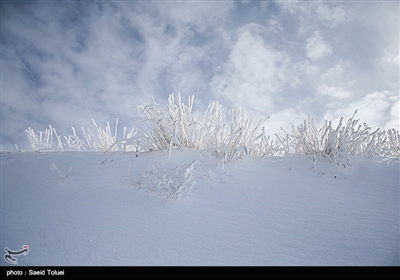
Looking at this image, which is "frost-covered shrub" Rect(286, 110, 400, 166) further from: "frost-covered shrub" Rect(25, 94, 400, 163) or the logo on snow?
the logo on snow

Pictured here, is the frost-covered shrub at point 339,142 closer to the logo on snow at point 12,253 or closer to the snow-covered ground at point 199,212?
the snow-covered ground at point 199,212

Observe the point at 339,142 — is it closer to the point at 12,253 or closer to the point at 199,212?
the point at 199,212

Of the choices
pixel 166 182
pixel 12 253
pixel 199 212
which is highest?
pixel 166 182

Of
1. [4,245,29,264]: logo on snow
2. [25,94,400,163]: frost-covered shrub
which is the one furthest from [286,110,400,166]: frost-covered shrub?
[4,245,29,264]: logo on snow

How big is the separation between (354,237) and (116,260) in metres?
1.40

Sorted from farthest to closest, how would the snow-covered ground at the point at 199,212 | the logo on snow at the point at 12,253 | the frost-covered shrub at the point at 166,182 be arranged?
the frost-covered shrub at the point at 166,182
the snow-covered ground at the point at 199,212
the logo on snow at the point at 12,253

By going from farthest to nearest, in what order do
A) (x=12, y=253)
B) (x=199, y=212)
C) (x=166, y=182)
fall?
(x=166, y=182) → (x=199, y=212) → (x=12, y=253)

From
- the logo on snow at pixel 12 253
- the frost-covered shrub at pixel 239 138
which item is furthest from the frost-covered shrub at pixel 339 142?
the logo on snow at pixel 12 253

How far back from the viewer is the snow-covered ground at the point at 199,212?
1.25 m

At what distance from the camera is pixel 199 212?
1.62m

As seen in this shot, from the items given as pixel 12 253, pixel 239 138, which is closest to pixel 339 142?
pixel 239 138

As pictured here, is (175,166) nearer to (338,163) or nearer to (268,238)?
(268,238)

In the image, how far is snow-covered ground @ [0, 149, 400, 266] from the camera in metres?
1.25

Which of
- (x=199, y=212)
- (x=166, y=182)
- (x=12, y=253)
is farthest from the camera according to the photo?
(x=166, y=182)
